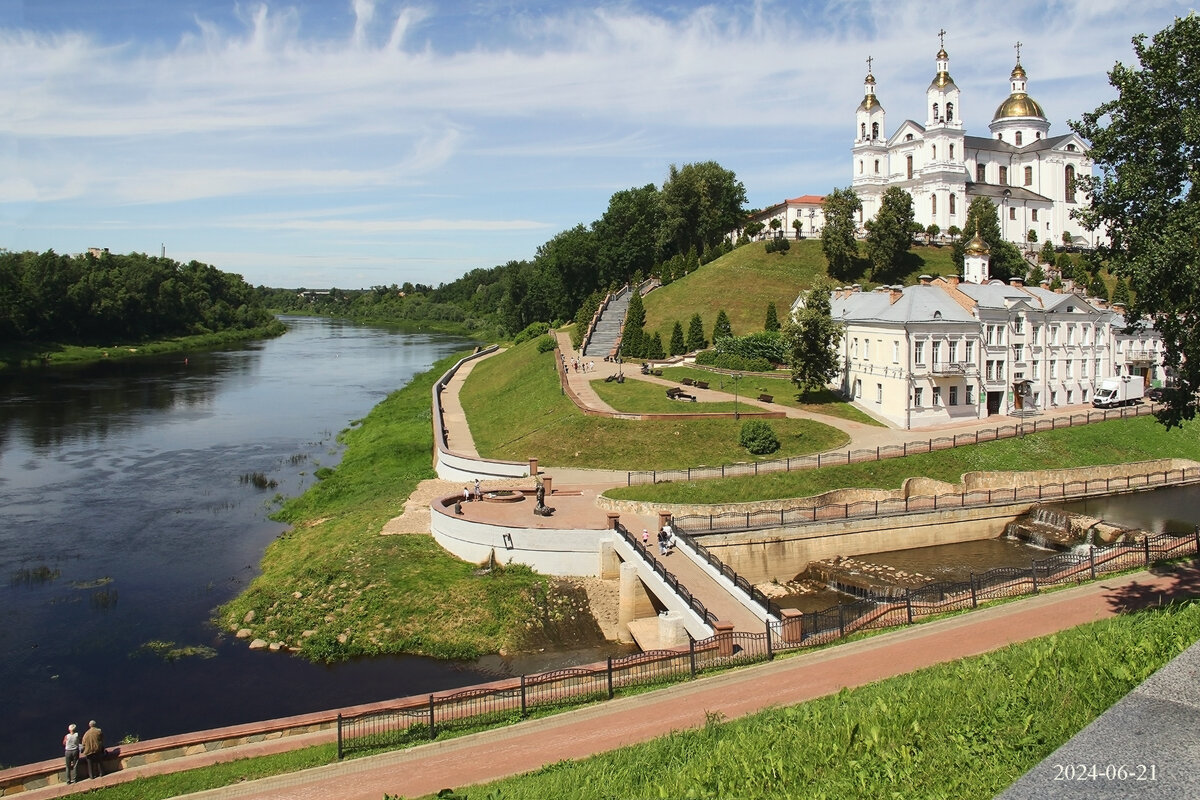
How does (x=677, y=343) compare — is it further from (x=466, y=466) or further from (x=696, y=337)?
(x=466, y=466)

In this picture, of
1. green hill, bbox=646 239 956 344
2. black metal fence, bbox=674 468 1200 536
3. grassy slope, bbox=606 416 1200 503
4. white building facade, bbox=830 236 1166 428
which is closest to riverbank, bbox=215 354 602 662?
black metal fence, bbox=674 468 1200 536

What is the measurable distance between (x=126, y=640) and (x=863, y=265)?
69.0 m

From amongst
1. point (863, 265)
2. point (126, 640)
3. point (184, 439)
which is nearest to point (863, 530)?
point (126, 640)

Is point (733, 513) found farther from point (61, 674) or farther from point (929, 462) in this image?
point (61, 674)

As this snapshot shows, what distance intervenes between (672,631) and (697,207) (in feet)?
246

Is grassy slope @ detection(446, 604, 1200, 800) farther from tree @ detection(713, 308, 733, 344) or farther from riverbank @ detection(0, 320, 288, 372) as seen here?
riverbank @ detection(0, 320, 288, 372)

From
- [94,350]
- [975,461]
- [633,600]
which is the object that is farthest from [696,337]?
[94,350]

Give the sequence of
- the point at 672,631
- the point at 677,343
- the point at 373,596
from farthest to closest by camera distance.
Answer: the point at 677,343
the point at 373,596
the point at 672,631

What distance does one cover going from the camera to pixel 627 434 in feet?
142

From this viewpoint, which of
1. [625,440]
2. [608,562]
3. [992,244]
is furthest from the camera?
[992,244]

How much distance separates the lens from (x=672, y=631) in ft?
77.7

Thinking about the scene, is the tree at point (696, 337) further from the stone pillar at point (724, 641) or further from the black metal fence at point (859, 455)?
the stone pillar at point (724, 641)

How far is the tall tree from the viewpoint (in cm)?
9288

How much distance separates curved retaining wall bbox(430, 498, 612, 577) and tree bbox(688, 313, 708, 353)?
36.9 metres
